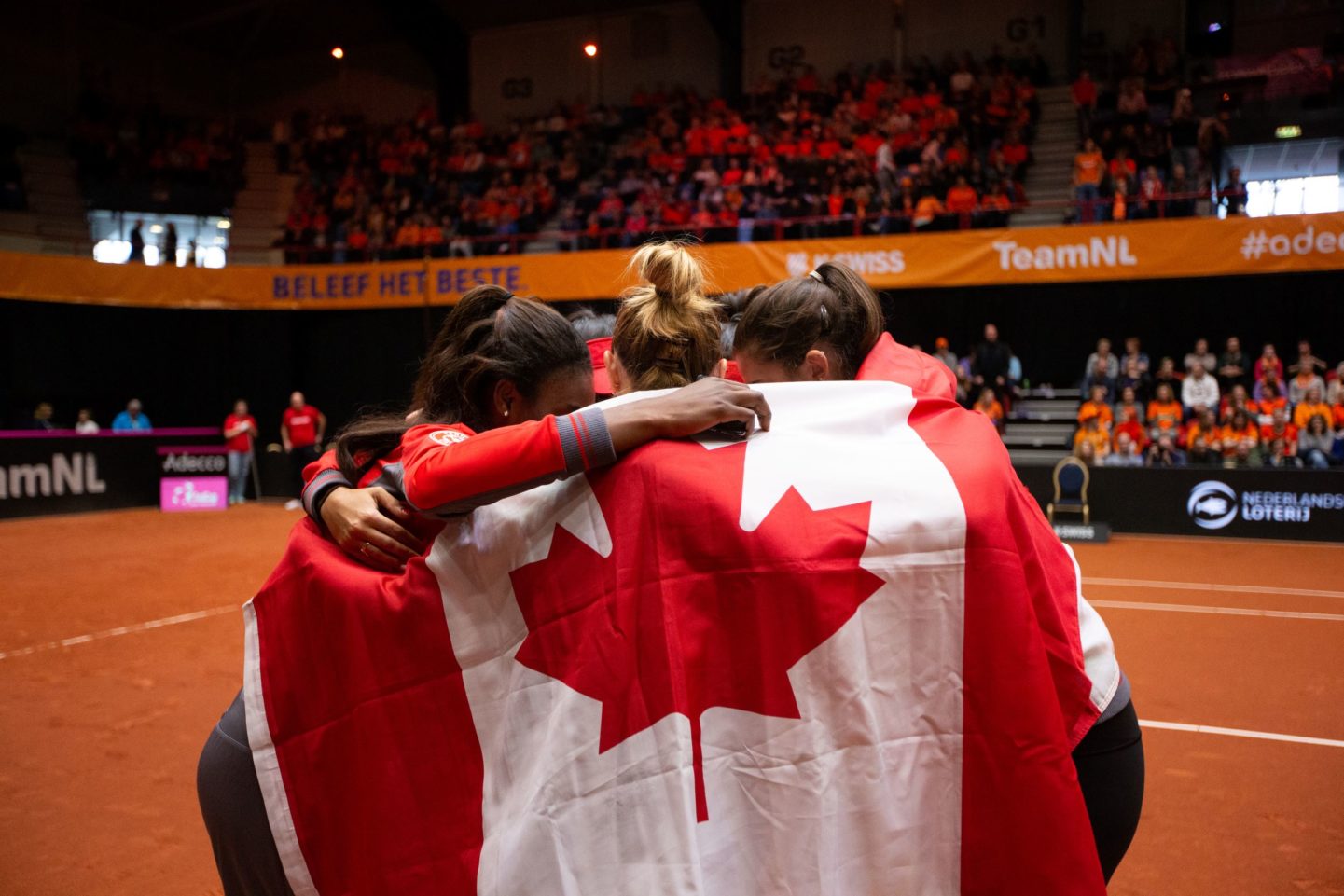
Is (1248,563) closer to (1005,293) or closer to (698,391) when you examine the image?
(1005,293)

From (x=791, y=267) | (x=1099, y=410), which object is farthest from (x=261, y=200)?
(x=1099, y=410)

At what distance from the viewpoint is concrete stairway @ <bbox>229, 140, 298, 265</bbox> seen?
69.7ft

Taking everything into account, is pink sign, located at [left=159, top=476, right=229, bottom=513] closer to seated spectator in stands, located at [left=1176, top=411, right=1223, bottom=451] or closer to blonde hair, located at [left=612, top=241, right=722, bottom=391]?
seated spectator in stands, located at [left=1176, top=411, right=1223, bottom=451]

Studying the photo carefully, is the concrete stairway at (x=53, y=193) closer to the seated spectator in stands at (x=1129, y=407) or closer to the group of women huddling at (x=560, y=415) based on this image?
the seated spectator in stands at (x=1129, y=407)

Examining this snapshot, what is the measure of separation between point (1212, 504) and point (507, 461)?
37.4 feet

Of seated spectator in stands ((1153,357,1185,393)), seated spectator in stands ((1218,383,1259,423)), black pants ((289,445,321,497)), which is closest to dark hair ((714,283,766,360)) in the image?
seated spectator in stands ((1218,383,1259,423))

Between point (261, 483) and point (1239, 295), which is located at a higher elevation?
point (1239, 295)

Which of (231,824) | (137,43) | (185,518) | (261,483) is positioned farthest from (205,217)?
(231,824)

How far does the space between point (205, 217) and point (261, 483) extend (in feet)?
26.9

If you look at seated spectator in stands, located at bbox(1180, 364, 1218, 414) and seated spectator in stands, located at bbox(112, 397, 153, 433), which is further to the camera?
seated spectator in stands, located at bbox(112, 397, 153, 433)

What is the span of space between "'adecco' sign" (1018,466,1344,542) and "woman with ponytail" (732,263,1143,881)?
1030 centimetres

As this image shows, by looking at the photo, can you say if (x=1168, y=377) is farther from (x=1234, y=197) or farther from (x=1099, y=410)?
(x=1234, y=197)

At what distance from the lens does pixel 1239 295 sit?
14.6 metres

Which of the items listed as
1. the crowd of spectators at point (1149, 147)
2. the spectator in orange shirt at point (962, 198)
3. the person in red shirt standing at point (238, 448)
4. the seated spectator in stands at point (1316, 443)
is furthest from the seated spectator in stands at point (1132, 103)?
the person in red shirt standing at point (238, 448)
